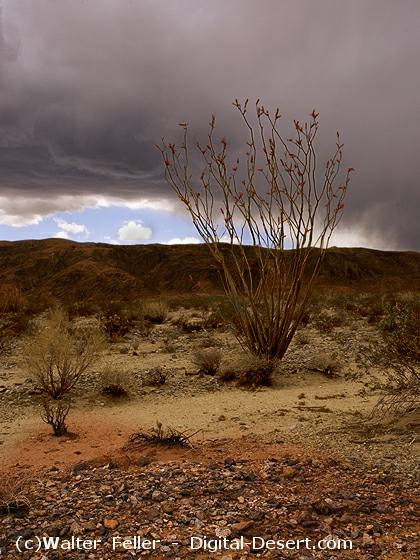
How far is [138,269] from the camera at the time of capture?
67062mm

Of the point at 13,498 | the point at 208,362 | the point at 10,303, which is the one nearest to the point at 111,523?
the point at 13,498

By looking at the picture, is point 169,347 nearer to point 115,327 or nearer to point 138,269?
point 115,327

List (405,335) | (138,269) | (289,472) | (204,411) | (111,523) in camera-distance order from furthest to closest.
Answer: (138,269), (204,411), (405,335), (289,472), (111,523)

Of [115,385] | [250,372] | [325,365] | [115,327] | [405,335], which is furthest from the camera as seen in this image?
[115,327]

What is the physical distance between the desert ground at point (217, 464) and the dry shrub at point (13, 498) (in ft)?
0.09

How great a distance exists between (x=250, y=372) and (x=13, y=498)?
18.7ft

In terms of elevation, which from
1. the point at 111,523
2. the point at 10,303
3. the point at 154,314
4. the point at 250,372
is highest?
the point at 10,303

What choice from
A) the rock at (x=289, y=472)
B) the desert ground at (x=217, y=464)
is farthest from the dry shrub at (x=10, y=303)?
the rock at (x=289, y=472)

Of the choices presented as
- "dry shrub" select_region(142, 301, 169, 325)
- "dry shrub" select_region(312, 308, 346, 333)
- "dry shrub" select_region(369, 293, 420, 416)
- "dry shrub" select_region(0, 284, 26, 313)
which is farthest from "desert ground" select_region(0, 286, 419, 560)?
"dry shrub" select_region(0, 284, 26, 313)

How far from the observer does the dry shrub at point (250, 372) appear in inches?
362

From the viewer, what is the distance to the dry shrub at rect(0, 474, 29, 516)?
155 inches

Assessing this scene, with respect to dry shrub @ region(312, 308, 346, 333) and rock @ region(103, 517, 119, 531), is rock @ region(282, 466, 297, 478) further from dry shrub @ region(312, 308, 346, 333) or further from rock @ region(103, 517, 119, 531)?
dry shrub @ region(312, 308, 346, 333)

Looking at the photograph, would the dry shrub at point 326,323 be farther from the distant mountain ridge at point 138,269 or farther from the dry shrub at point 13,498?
the distant mountain ridge at point 138,269

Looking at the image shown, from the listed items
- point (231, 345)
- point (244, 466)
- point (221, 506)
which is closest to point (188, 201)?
point (231, 345)
